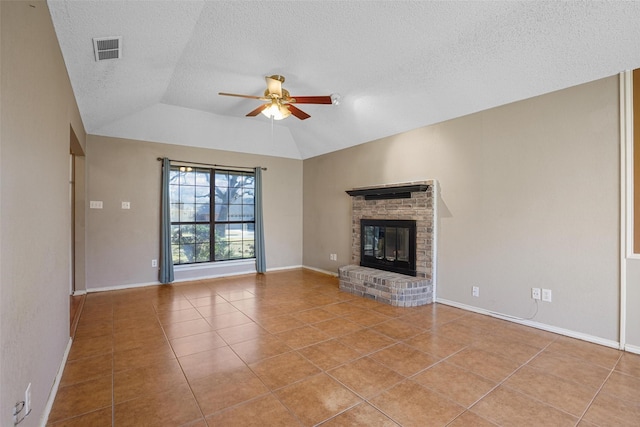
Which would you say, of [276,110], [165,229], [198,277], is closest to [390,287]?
[276,110]

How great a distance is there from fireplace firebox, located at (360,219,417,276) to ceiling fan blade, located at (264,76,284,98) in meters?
2.64

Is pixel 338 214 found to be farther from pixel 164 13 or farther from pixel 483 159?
pixel 164 13

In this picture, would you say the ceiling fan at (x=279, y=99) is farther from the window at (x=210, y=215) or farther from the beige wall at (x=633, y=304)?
the beige wall at (x=633, y=304)

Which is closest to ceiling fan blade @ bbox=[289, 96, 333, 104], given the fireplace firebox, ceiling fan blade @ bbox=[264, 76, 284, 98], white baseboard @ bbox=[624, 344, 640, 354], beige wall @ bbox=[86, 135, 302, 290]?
ceiling fan blade @ bbox=[264, 76, 284, 98]

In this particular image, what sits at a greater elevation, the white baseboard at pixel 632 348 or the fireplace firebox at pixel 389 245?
the fireplace firebox at pixel 389 245

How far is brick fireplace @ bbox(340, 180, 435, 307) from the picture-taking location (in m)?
4.13

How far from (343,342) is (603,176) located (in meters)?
2.99

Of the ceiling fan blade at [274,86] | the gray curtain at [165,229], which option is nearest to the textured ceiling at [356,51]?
the ceiling fan blade at [274,86]

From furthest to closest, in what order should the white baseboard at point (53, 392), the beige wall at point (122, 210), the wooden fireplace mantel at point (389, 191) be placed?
the beige wall at point (122, 210) < the wooden fireplace mantel at point (389, 191) < the white baseboard at point (53, 392)

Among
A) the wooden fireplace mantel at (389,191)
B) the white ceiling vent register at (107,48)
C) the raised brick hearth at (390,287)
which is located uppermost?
the white ceiling vent register at (107,48)

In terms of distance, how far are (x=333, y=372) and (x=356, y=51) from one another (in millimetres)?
3098

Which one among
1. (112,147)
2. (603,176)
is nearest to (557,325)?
(603,176)

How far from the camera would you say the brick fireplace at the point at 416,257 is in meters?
4.13

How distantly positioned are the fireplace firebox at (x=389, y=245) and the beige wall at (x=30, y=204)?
4055 millimetres
